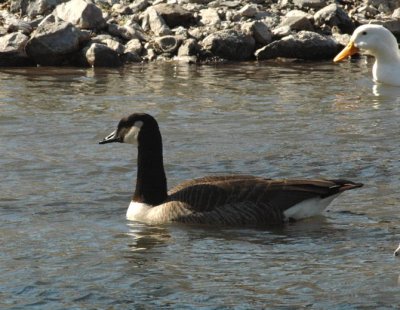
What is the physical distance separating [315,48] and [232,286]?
13872 mm

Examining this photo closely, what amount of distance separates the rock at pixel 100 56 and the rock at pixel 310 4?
14.4ft

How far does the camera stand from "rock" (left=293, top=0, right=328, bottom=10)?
23781 mm

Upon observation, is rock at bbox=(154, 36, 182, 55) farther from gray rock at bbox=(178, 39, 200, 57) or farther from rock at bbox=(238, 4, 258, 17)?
rock at bbox=(238, 4, 258, 17)

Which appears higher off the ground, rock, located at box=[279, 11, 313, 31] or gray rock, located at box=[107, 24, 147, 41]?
rock, located at box=[279, 11, 313, 31]

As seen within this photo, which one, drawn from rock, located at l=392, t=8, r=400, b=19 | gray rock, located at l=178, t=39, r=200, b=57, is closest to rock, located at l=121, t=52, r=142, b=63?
gray rock, located at l=178, t=39, r=200, b=57

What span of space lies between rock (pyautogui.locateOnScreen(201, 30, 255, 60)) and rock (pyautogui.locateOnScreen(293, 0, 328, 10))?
2197 millimetres

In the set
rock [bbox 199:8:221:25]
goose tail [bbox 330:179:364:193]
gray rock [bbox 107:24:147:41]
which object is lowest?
goose tail [bbox 330:179:364:193]

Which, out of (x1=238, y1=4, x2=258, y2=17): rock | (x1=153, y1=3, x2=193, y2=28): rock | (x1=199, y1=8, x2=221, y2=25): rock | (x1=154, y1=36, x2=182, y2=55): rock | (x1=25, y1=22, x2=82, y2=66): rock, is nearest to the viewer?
(x1=25, y1=22, x2=82, y2=66): rock

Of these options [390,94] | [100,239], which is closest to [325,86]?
[390,94]

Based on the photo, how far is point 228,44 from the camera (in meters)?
21.9

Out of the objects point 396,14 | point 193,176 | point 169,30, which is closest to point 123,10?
point 169,30

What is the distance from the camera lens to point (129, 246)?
33.1 feet

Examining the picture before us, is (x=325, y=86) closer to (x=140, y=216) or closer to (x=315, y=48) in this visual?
(x=315, y=48)

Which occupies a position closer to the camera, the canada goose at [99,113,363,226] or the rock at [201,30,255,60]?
the canada goose at [99,113,363,226]
